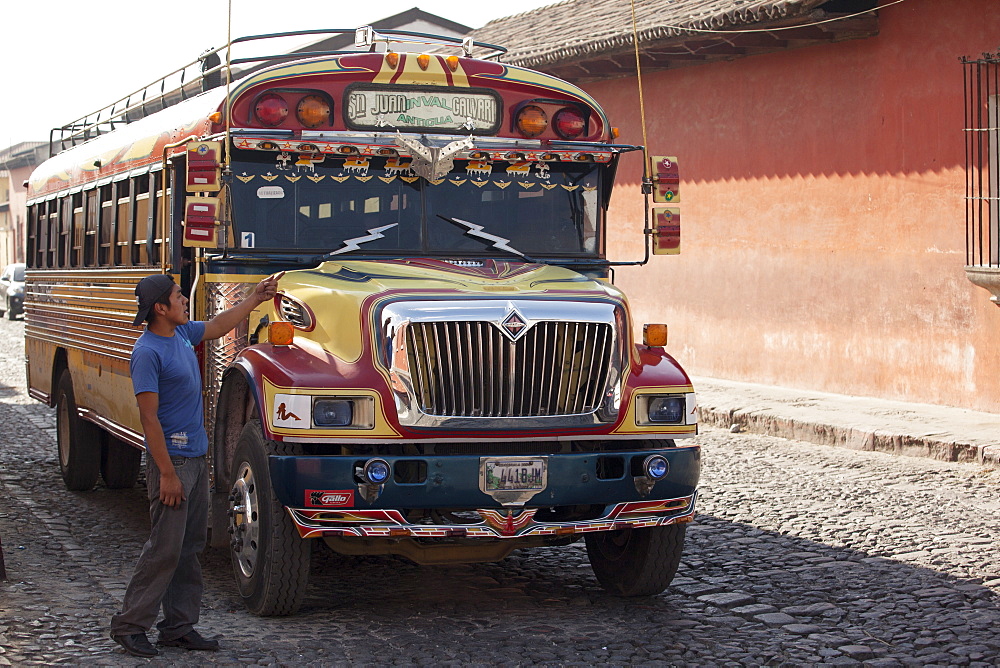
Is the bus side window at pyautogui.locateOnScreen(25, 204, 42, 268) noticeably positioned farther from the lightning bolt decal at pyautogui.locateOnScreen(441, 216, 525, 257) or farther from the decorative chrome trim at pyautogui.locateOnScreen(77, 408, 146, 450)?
the lightning bolt decal at pyautogui.locateOnScreen(441, 216, 525, 257)

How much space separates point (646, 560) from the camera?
6703mm

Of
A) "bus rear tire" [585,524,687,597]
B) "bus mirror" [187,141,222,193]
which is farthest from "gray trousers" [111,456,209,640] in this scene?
"bus rear tire" [585,524,687,597]

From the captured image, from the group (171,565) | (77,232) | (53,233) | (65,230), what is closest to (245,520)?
(171,565)

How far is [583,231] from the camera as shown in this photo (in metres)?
7.70

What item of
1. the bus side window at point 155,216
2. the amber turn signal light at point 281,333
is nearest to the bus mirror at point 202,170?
the amber turn signal light at point 281,333

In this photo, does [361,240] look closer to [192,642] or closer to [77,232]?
[192,642]

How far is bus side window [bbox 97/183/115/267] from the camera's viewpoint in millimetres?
9414

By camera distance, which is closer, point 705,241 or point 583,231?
point 583,231

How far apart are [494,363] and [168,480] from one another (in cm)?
148

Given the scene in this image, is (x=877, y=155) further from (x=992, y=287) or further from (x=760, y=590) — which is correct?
(x=760, y=590)

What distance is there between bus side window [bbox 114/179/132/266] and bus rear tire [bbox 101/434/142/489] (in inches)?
73.7

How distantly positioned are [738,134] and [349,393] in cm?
1203

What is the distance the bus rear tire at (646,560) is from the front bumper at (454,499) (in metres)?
0.31

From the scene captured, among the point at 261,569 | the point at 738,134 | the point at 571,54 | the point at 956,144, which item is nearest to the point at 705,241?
the point at 738,134
